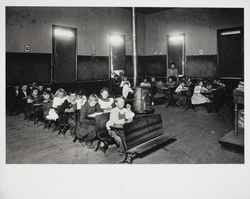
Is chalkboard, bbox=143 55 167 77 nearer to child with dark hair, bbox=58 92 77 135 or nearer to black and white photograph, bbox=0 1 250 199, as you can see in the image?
black and white photograph, bbox=0 1 250 199

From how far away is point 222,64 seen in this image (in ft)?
29.3

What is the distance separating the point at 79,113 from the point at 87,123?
0.35m

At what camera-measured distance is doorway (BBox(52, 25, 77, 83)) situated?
314 inches

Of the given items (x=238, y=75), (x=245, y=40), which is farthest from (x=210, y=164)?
(x=238, y=75)

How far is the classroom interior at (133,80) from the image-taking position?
3785 millimetres

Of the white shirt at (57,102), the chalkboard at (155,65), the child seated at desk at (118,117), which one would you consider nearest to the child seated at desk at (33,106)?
the white shirt at (57,102)

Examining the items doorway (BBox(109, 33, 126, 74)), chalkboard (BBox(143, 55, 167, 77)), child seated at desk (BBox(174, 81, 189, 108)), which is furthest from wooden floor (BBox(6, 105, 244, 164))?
chalkboard (BBox(143, 55, 167, 77))

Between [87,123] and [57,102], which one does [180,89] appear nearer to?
[57,102]

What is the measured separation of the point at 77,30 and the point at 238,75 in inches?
228

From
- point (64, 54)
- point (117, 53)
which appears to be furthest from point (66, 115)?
point (117, 53)

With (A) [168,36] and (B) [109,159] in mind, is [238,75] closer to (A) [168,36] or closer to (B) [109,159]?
(A) [168,36]
